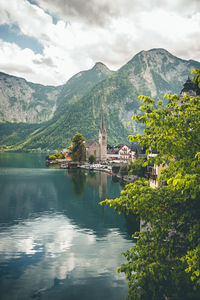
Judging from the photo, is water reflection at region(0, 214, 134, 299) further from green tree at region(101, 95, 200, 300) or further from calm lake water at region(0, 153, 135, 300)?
green tree at region(101, 95, 200, 300)

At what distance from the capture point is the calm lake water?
23516 millimetres

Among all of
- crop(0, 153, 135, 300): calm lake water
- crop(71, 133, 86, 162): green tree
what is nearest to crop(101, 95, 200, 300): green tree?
crop(0, 153, 135, 300): calm lake water

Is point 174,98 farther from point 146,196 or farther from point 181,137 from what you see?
point 146,196

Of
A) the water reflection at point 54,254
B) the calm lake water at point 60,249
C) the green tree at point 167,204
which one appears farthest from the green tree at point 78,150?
the green tree at point 167,204

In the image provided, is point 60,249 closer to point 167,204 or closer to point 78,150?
point 167,204

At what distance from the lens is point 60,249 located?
33.0 metres

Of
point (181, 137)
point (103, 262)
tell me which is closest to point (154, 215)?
point (181, 137)

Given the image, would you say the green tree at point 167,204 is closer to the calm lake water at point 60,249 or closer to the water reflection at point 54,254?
the calm lake water at point 60,249

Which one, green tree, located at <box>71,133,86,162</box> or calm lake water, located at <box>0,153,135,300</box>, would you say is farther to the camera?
green tree, located at <box>71,133,86,162</box>

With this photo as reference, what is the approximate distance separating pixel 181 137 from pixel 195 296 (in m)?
11.4

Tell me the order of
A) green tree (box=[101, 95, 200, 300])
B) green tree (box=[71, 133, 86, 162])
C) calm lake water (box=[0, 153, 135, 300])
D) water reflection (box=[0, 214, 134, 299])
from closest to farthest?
green tree (box=[101, 95, 200, 300]) < calm lake water (box=[0, 153, 135, 300]) < water reflection (box=[0, 214, 134, 299]) < green tree (box=[71, 133, 86, 162])

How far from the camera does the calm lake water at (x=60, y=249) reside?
23.5 metres

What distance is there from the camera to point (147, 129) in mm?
12641

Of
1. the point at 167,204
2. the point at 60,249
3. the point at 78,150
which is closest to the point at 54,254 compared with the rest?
the point at 60,249
